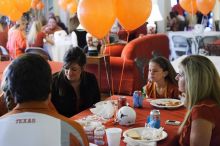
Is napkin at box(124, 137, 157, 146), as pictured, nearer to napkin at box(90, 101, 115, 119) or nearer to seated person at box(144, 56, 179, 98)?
napkin at box(90, 101, 115, 119)

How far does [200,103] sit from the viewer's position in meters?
1.92

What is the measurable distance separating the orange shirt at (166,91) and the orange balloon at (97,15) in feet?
2.79

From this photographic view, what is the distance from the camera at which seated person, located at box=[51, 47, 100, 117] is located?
285cm

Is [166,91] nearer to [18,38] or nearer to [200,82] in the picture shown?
[200,82]

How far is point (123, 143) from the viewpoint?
191 centimetres

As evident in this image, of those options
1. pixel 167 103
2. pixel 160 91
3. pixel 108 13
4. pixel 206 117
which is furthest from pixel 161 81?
pixel 206 117

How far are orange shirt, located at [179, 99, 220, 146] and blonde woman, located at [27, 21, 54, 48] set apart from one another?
5466 mm

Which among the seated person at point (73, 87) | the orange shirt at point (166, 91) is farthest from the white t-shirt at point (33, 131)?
the orange shirt at point (166, 91)

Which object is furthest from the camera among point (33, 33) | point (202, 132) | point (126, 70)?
point (33, 33)

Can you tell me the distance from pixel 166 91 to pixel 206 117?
4.44ft

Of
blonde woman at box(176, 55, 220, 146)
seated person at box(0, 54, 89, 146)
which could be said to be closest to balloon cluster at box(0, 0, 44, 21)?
blonde woman at box(176, 55, 220, 146)

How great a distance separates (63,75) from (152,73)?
855 mm

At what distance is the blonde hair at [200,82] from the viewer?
76.2 inches

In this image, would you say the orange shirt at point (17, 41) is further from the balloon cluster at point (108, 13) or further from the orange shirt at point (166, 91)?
the balloon cluster at point (108, 13)
